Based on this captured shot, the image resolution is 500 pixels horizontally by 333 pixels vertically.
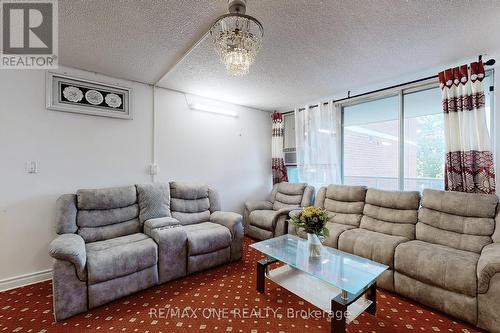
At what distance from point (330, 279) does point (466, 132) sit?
2.31 meters

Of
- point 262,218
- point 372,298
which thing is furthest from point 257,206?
point 372,298

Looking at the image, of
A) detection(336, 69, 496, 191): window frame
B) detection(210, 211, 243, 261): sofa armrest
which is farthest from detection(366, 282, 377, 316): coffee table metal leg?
detection(336, 69, 496, 191): window frame

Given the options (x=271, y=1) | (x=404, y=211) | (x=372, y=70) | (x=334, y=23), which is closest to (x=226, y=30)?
(x=271, y=1)

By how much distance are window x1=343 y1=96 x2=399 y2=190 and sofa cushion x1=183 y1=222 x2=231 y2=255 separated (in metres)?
2.36

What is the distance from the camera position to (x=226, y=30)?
1625mm

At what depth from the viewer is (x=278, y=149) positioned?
464cm

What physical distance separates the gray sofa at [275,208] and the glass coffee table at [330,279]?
38.1 inches

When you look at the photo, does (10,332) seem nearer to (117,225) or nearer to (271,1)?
(117,225)

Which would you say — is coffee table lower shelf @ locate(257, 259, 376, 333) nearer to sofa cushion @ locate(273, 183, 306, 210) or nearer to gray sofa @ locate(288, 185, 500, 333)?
gray sofa @ locate(288, 185, 500, 333)

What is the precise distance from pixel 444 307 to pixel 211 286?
212 centimetres

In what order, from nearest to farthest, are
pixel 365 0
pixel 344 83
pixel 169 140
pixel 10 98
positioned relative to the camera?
pixel 365 0
pixel 10 98
pixel 344 83
pixel 169 140

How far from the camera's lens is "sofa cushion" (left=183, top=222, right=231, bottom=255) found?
258cm

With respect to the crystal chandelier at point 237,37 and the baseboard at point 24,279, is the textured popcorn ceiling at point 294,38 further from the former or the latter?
the baseboard at point 24,279

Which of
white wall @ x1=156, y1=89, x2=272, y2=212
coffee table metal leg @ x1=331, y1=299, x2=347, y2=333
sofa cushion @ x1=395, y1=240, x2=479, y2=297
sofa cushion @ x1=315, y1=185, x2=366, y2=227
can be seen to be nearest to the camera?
coffee table metal leg @ x1=331, y1=299, x2=347, y2=333
